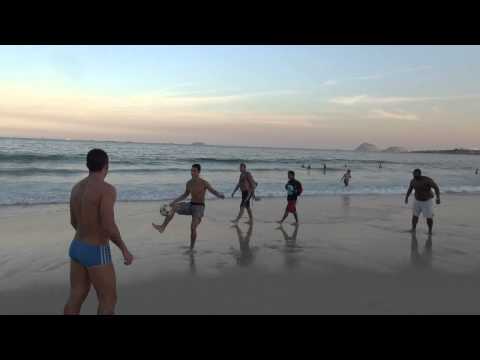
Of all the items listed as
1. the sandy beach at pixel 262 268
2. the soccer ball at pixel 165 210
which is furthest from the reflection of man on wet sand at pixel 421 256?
the soccer ball at pixel 165 210

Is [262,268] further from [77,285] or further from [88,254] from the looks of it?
[88,254]

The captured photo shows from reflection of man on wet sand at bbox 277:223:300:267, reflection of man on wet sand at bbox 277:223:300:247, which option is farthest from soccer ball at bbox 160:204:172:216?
reflection of man on wet sand at bbox 277:223:300:247

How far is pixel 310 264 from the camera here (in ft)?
23.6

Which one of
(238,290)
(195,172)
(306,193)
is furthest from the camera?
(306,193)

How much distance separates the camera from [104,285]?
3502 millimetres

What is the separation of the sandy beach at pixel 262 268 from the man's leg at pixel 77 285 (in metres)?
1.47

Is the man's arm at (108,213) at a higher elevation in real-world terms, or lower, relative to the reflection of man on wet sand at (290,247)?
higher

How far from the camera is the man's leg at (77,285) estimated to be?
3.56 meters

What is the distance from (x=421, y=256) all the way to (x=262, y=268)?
11.1 feet

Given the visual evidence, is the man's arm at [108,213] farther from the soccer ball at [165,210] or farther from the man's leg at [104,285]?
the soccer ball at [165,210]

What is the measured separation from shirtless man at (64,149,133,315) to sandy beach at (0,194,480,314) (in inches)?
64.0
